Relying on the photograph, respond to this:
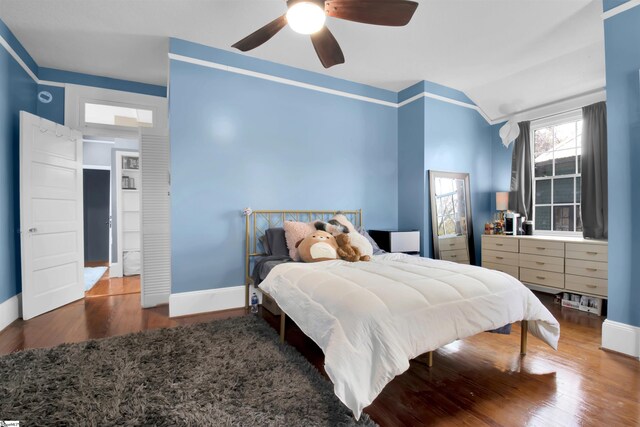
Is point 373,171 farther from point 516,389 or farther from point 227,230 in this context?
point 516,389

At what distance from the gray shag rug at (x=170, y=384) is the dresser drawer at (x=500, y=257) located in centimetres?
326

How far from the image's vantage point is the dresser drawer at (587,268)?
3057 millimetres

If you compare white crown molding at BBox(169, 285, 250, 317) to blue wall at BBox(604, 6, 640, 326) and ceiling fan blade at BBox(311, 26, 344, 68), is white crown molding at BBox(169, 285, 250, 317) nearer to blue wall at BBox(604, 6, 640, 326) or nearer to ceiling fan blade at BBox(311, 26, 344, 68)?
ceiling fan blade at BBox(311, 26, 344, 68)

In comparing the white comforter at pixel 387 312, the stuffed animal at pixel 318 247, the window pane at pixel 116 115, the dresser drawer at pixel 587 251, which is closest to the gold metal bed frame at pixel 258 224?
the stuffed animal at pixel 318 247

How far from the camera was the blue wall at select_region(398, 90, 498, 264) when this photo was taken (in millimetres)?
4047

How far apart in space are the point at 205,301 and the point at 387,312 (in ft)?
7.61

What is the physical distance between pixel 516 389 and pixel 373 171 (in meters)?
3.02

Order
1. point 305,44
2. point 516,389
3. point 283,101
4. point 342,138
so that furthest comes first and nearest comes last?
point 342,138, point 283,101, point 305,44, point 516,389

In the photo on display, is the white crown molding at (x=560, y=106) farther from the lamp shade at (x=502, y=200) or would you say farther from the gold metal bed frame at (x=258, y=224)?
the gold metal bed frame at (x=258, y=224)

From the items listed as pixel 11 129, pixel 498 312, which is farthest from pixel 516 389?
pixel 11 129

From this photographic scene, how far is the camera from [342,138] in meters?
4.00

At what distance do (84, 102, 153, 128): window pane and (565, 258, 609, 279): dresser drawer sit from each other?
5513 mm

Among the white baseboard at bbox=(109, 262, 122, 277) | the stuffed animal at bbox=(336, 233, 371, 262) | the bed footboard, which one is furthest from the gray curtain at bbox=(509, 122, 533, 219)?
the white baseboard at bbox=(109, 262, 122, 277)

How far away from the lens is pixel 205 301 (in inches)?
124
